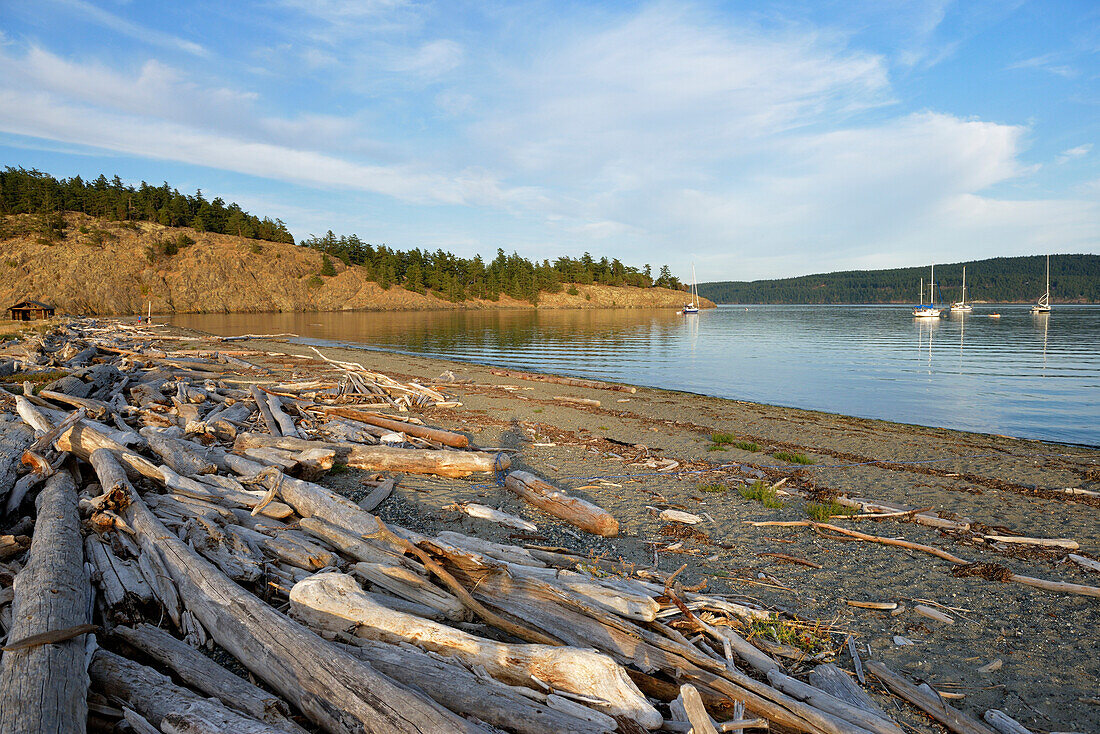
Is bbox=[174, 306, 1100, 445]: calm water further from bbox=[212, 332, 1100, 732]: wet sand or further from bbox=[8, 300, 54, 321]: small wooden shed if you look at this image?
bbox=[8, 300, 54, 321]: small wooden shed

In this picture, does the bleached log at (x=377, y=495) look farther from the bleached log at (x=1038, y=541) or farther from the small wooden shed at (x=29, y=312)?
the small wooden shed at (x=29, y=312)

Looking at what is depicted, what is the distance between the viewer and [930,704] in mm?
4328

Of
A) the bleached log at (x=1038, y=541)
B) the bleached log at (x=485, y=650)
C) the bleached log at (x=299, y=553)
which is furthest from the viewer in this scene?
the bleached log at (x=1038, y=541)

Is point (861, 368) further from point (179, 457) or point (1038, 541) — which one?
point (179, 457)

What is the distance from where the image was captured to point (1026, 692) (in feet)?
15.6

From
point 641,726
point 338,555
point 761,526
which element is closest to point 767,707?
point 641,726

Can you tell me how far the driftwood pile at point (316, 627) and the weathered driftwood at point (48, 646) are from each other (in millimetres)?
15

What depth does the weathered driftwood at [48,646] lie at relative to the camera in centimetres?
271

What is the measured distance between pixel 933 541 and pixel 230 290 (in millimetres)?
126027

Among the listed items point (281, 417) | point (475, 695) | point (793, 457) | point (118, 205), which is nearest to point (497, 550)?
point (475, 695)

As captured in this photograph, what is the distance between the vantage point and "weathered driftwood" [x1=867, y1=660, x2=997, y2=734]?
13.5 feet

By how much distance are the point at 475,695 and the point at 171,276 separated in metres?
124

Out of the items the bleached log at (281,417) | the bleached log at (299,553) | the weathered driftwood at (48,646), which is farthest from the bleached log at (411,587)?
the bleached log at (281,417)

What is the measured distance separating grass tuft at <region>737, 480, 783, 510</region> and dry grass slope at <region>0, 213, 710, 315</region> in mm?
105697
